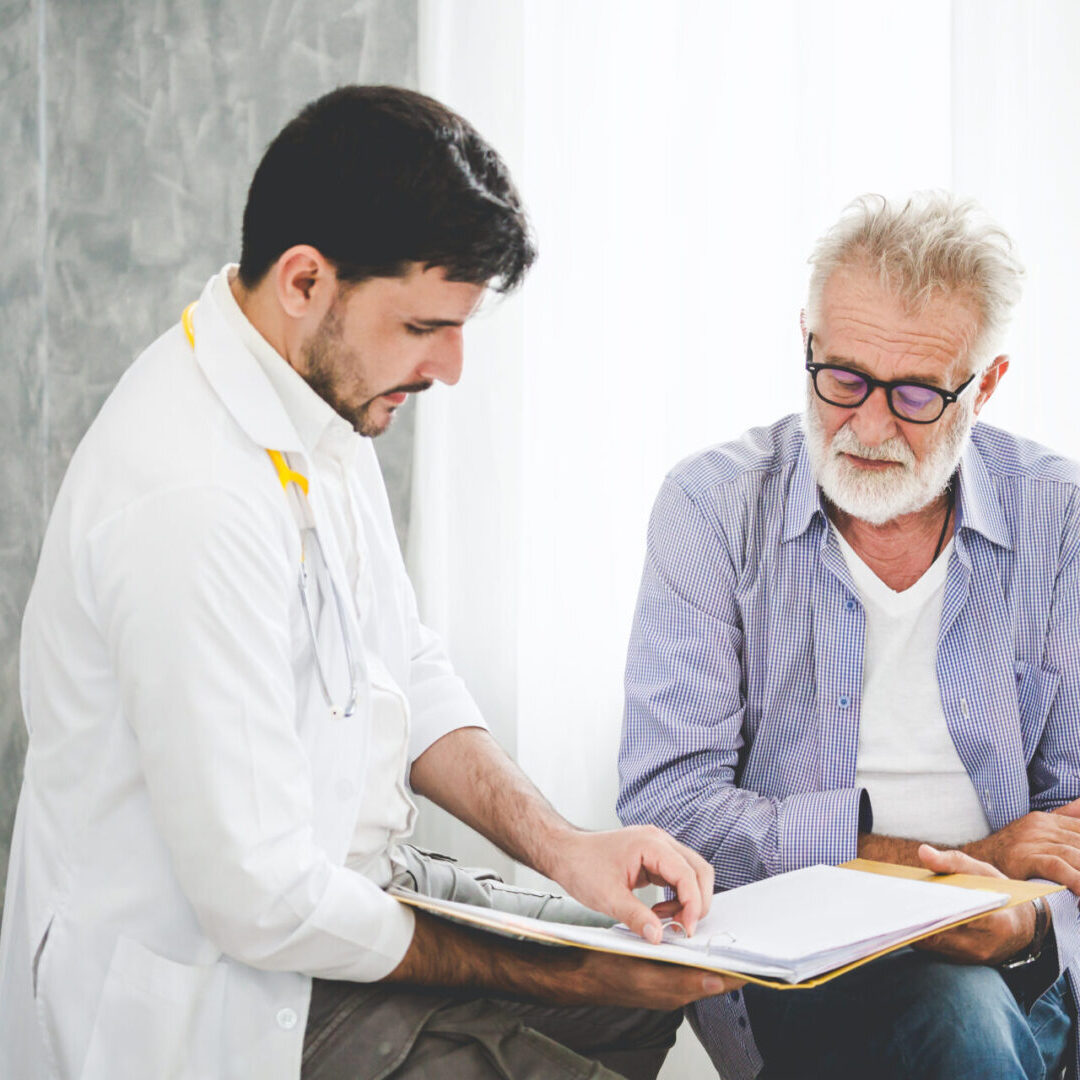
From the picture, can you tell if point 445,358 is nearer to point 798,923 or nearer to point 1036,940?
point 798,923

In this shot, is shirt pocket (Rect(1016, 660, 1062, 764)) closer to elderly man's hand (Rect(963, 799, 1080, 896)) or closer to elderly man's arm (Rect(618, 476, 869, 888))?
elderly man's hand (Rect(963, 799, 1080, 896))

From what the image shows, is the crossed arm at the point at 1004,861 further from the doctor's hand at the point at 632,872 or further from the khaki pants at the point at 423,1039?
the khaki pants at the point at 423,1039

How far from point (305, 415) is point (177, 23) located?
1.49m

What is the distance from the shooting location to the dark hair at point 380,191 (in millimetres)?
1216

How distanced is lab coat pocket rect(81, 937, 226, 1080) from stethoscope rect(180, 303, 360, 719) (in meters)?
0.29

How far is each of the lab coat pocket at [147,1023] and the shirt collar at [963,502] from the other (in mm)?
978

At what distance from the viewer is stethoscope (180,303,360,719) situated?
1271 mm

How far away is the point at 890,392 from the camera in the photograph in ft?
5.36

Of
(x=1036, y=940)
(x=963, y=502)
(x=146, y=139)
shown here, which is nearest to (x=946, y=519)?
(x=963, y=502)

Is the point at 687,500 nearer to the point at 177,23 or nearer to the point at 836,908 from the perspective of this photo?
the point at 836,908

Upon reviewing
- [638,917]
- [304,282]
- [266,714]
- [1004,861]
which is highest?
[304,282]

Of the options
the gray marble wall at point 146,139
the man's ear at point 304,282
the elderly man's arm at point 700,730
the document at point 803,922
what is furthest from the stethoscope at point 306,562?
the gray marble wall at point 146,139

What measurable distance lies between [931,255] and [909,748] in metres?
0.66

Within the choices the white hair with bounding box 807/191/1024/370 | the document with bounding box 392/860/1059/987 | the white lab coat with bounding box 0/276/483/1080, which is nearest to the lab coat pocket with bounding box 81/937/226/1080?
the white lab coat with bounding box 0/276/483/1080
